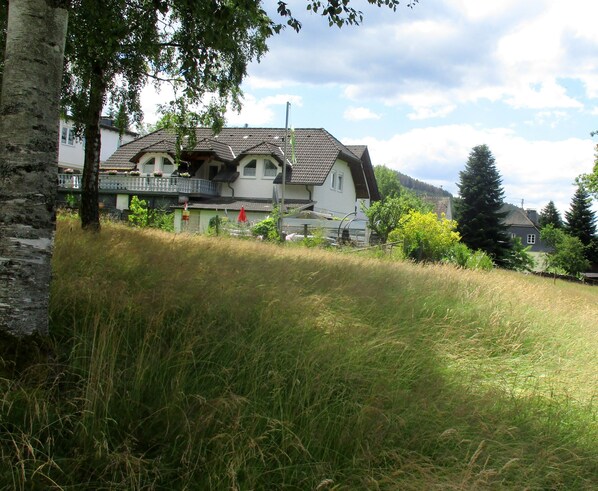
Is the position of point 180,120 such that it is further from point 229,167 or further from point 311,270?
point 229,167

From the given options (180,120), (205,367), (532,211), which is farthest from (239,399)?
(532,211)

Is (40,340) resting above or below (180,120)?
below

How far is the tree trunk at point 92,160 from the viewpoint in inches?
402

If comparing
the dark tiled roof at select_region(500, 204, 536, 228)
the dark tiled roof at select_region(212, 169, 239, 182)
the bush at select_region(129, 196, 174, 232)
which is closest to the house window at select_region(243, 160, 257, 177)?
the dark tiled roof at select_region(212, 169, 239, 182)

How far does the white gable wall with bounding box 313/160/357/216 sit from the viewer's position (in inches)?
1443

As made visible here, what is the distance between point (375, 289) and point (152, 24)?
558 centimetres

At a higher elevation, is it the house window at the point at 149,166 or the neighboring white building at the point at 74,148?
the neighboring white building at the point at 74,148

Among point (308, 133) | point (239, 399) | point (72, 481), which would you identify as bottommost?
point (72, 481)

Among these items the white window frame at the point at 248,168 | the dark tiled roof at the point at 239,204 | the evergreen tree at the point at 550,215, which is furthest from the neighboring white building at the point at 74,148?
the evergreen tree at the point at 550,215

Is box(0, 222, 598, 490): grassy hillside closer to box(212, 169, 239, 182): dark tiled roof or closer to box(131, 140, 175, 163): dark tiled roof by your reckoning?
box(212, 169, 239, 182): dark tiled roof

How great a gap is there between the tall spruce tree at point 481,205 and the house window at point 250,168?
745 inches

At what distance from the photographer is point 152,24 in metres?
8.81

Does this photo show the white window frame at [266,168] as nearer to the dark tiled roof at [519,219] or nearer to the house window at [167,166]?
the house window at [167,166]

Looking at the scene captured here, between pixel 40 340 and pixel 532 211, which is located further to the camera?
pixel 532 211
